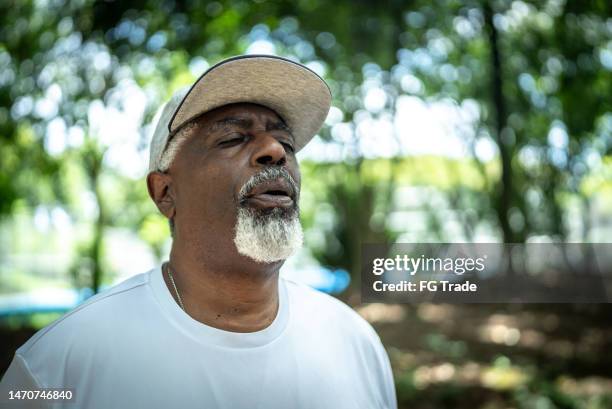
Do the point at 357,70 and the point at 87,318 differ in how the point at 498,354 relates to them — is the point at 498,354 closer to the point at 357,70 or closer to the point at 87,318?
the point at 357,70

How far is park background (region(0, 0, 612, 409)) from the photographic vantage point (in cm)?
370

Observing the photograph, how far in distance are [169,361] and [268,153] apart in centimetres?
52

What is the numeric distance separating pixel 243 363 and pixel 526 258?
3.52 m

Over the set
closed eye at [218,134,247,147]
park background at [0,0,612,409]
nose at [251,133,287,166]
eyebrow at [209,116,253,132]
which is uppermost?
park background at [0,0,612,409]

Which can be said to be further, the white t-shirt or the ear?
the ear

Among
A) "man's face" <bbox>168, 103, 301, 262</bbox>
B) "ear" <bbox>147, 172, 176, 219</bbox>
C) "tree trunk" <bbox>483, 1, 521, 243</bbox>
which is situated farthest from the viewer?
"tree trunk" <bbox>483, 1, 521, 243</bbox>

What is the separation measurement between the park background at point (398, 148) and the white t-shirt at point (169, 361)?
2512 mm

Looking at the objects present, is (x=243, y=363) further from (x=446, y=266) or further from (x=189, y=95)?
(x=446, y=266)

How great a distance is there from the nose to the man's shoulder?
0.41 meters

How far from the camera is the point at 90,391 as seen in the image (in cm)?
118

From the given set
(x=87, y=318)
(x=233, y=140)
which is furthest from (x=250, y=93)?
(x=87, y=318)

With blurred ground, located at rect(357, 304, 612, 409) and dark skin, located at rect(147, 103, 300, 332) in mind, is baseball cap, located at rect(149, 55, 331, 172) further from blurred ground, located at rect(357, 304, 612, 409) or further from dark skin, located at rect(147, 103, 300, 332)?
blurred ground, located at rect(357, 304, 612, 409)

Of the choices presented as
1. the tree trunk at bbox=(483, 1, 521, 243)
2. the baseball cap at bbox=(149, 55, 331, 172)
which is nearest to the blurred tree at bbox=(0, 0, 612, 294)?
the tree trunk at bbox=(483, 1, 521, 243)

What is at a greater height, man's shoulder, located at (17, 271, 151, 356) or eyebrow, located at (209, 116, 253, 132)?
eyebrow, located at (209, 116, 253, 132)
